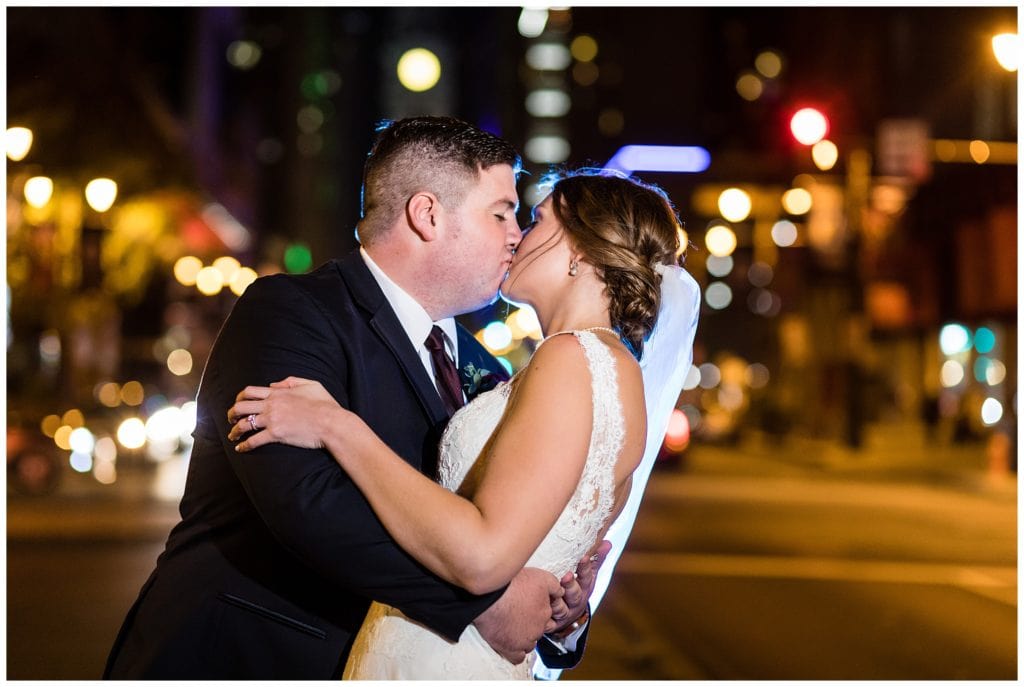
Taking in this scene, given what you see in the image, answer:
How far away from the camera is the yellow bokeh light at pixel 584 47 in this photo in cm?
15050

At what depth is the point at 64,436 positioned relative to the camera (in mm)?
22625

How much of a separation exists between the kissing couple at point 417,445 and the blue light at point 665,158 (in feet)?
46.9

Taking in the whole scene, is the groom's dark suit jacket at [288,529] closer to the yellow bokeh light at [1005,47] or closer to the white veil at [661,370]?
the white veil at [661,370]

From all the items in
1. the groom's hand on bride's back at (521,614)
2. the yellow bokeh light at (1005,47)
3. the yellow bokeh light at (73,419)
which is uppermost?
the yellow bokeh light at (1005,47)

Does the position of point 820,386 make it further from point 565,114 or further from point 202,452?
point 565,114

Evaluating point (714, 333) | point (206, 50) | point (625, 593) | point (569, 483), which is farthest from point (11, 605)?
point (714, 333)

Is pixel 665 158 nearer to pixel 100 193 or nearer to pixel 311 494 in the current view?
pixel 100 193

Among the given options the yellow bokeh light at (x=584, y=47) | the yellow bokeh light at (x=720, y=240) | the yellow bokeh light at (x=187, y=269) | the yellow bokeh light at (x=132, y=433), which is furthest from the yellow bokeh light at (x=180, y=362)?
the yellow bokeh light at (x=584, y=47)

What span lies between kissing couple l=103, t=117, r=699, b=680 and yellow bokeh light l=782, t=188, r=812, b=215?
108ft

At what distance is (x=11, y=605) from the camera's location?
10.7 metres

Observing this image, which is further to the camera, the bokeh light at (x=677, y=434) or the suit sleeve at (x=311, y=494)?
the bokeh light at (x=677, y=434)

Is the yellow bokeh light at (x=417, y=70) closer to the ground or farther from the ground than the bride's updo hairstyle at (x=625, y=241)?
farther from the ground

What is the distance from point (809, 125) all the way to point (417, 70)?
5052mm

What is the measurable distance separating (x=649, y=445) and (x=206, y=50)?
58.7 metres
